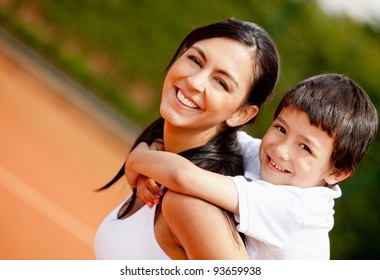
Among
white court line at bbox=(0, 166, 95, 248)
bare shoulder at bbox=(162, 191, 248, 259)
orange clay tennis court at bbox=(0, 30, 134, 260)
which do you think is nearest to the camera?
bare shoulder at bbox=(162, 191, 248, 259)

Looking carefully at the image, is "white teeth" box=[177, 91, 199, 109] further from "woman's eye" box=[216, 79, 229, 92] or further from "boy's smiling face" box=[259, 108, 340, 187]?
"boy's smiling face" box=[259, 108, 340, 187]

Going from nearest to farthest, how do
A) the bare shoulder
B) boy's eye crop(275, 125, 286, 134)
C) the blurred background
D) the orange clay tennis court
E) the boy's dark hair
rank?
the bare shoulder, the boy's dark hair, boy's eye crop(275, 125, 286, 134), the orange clay tennis court, the blurred background

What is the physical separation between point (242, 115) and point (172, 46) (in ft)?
22.8

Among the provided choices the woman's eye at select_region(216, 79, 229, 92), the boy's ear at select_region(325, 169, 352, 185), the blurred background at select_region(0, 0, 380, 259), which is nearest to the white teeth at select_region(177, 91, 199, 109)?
the woman's eye at select_region(216, 79, 229, 92)

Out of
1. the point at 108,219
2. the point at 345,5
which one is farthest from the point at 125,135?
the point at 108,219

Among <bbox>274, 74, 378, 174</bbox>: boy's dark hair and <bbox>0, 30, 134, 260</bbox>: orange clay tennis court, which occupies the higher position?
<bbox>274, 74, 378, 174</bbox>: boy's dark hair

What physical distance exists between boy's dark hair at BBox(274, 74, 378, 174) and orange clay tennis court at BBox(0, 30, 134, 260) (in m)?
2.81

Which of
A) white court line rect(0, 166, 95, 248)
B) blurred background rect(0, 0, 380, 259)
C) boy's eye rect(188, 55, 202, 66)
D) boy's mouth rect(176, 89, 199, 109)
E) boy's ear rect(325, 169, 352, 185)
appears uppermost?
boy's eye rect(188, 55, 202, 66)

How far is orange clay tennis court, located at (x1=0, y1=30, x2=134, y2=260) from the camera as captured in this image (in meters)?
5.86

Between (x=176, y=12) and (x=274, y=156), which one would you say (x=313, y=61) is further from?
(x=274, y=156)

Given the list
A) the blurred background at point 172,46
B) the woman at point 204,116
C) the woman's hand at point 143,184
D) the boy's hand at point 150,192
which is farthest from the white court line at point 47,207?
the boy's hand at point 150,192

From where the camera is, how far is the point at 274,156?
6.95 feet

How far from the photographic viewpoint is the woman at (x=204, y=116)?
6.40 feet

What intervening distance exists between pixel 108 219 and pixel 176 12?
23.1 ft
